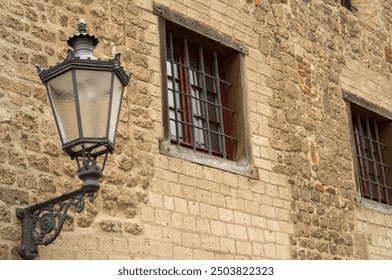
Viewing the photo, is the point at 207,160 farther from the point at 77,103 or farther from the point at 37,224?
the point at 77,103

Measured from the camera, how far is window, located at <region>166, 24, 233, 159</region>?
8391 millimetres

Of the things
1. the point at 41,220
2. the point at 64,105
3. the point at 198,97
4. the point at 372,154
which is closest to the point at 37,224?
the point at 41,220

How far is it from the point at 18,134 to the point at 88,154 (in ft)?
4.61

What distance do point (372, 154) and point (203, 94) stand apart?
3037 millimetres

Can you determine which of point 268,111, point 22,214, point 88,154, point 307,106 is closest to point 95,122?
point 88,154

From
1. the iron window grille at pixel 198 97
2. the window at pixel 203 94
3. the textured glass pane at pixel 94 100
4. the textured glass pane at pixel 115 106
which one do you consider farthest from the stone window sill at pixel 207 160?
the textured glass pane at pixel 94 100

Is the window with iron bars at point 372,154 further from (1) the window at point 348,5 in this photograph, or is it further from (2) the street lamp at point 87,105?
(2) the street lamp at point 87,105

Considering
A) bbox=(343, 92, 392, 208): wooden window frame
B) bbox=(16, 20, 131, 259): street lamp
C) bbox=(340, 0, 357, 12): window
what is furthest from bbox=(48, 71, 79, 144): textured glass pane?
bbox=(340, 0, 357, 12): window

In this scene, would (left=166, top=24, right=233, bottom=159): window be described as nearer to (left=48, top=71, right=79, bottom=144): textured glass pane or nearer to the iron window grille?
the iron window grille

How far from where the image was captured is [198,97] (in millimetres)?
8711

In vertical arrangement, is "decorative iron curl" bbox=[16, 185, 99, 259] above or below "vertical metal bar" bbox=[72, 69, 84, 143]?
below

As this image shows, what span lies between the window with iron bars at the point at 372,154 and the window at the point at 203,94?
7.23ft

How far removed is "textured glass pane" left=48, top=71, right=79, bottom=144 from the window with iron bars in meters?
5.58

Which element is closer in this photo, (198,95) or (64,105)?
(64,105)
